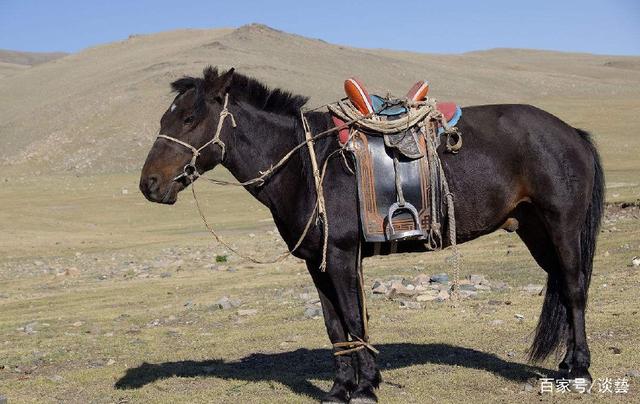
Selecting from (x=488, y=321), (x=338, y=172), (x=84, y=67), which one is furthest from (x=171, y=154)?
(x=84, y=67)

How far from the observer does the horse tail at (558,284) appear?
25.2ft

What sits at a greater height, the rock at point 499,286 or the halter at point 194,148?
the halter at point 194,148

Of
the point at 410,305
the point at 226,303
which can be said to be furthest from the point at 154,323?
the point at 410,305

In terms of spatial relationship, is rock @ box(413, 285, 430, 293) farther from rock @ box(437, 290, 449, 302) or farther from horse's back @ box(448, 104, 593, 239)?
horse's back @ box(448, 104, 593, 239)

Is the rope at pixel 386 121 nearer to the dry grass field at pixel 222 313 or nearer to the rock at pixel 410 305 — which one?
the dry grass field at pixel 222 313

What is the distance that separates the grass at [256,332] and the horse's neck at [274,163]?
1701 mm

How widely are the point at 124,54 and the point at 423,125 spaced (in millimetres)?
115807

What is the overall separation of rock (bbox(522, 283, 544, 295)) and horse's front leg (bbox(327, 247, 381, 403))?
16.9ft

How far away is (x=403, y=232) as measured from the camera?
7039 millimetres

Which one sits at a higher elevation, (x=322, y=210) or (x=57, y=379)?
(x=322, y=210)

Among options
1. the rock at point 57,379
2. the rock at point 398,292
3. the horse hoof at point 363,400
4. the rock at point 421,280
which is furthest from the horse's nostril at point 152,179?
the rock at point 421,280

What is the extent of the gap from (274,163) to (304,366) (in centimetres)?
250

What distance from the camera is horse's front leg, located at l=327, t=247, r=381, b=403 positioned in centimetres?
695

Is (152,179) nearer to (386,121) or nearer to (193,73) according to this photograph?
(386,121)
